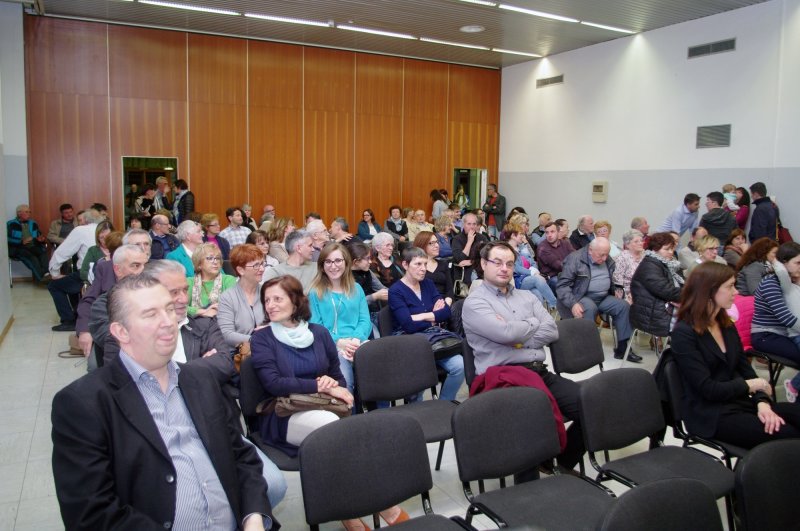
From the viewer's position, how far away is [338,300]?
4148mm

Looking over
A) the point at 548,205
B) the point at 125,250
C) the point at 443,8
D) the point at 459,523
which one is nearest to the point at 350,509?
the point at 459,523

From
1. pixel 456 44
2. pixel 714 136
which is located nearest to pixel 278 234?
pixel 456 44

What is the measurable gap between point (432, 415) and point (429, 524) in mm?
1083

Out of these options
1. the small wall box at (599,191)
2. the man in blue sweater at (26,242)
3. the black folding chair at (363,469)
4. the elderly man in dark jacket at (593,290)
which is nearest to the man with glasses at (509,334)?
the black folding chair at (363,469)

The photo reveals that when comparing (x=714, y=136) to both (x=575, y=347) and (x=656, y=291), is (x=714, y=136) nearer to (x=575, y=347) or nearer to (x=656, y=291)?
(x=656, y=291)

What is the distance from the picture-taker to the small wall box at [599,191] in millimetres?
12336

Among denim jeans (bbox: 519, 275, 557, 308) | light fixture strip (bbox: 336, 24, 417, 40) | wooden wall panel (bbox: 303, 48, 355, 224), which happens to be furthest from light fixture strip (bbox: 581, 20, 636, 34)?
denim jeans (bbox: 519, 275, 557, 308)

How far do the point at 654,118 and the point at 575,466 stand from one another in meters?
9.59

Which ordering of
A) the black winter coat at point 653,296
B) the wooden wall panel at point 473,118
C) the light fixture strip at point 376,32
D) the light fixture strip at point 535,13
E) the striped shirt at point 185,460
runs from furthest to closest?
the wooden wall panel at point 473,118 < the light fixture strip at point 376,32 < the light fixture strip at point 535,13 < the black winter coat at point 653,296 < the striped shirt at point 185,460

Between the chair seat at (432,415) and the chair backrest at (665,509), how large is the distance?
4.11ft

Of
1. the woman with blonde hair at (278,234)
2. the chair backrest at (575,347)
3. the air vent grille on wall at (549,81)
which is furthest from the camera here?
the air vent grille on wall at (549,81)

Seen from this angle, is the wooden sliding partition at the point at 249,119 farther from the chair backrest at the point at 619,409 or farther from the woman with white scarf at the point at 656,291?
the chair backrest at the point at 619,409

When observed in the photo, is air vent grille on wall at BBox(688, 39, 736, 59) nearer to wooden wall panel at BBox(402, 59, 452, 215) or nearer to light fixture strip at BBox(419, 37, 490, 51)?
light fixture strip at BBox(419, 37, 490, 51)

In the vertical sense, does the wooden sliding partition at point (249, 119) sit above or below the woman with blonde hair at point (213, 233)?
above
